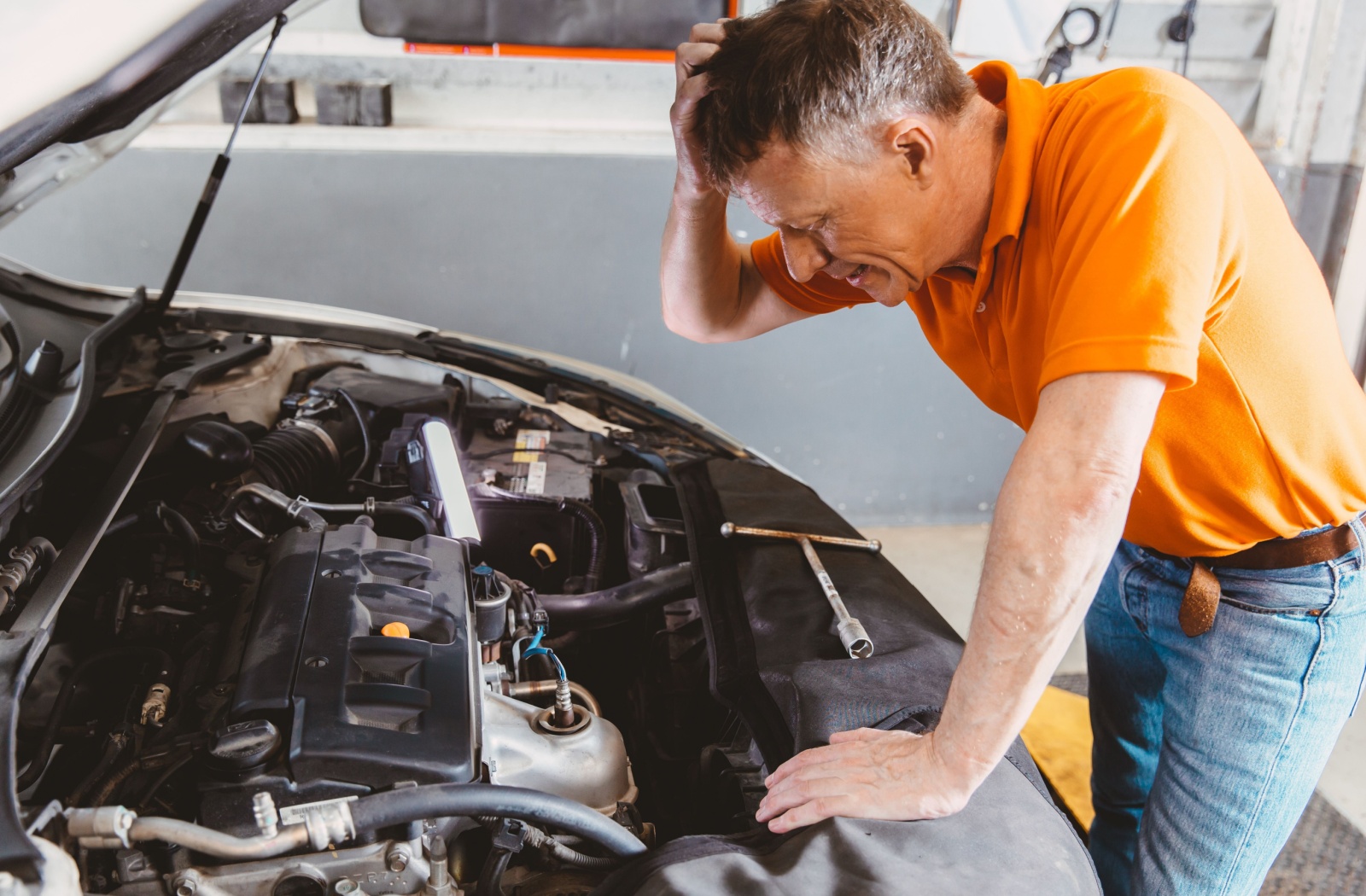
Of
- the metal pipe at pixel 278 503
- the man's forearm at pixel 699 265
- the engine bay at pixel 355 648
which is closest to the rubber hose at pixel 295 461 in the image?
the engine bay at pixel 355 648

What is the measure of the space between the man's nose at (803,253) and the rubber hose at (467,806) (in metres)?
0.62

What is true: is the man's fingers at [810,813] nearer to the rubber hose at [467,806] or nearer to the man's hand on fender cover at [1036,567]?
the man's hand on fender cover at [1036,567]

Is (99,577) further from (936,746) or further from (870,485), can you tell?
(870,485)

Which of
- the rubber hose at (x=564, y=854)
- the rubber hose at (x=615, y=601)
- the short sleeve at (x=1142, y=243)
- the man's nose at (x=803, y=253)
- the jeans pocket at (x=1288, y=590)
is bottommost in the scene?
the rubber hose at (x=564, y=854)

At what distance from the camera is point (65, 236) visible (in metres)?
2.94

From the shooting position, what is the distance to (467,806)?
0.88m

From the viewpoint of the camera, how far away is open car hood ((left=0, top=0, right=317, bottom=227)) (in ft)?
3.06

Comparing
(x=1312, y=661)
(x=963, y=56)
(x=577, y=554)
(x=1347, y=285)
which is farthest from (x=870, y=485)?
(x=1312, y=661)

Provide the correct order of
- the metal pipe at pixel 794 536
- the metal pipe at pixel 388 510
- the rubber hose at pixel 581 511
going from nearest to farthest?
the metal pipe at pixel 388 510 → the metal pipe at pixel 794 536 → the rubber hose at pixel 581 511

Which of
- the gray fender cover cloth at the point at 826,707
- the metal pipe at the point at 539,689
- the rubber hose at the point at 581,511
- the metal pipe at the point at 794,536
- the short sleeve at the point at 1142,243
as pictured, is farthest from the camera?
the rubber hose at the point at 581,511

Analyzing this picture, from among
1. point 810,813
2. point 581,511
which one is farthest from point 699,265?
point 810,813

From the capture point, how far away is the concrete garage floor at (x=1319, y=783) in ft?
6.64

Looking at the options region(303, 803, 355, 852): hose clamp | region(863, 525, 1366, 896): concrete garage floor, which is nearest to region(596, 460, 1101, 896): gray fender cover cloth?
region(303, 803, 355, 852): hose clamp

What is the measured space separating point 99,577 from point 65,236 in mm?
2161
